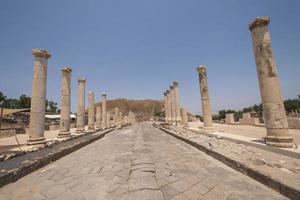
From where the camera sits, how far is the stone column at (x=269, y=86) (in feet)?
17.9

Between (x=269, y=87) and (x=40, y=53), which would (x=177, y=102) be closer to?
(x=269, y=87)

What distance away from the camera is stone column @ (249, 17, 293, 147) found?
17.9 ft

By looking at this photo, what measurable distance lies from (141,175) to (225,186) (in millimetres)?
1678

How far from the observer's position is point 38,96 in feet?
26.0

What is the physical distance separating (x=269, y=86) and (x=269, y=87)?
0.12ft

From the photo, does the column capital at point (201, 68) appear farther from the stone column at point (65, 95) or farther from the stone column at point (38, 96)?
the stone column at point (38, 96)

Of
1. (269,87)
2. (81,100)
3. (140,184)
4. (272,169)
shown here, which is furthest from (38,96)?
(269,87)

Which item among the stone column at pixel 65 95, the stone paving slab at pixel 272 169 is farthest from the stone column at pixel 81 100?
the stone paving slab at pixel 272 169

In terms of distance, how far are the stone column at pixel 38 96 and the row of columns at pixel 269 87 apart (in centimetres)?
918

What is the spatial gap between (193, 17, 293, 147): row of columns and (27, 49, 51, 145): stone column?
9.18 metres

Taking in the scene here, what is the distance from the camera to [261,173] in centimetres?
336

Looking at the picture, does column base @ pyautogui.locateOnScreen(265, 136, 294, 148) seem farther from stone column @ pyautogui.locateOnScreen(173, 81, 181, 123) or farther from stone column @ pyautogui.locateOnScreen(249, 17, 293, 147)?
stone column @ pyautogui.locateOnScreen(173, 81, 181, 123)

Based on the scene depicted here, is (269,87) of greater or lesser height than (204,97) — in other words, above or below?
below

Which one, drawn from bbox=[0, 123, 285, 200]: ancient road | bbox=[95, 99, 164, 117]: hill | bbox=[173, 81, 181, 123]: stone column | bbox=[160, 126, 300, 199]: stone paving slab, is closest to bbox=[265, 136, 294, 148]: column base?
bbox=[160, 126, 300, 199]: stone paving slab
